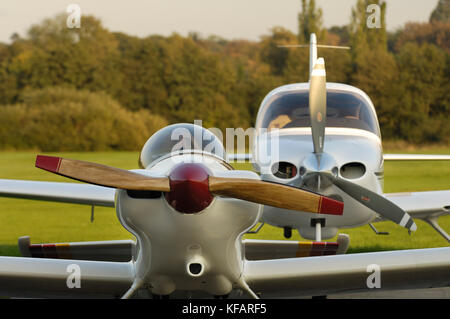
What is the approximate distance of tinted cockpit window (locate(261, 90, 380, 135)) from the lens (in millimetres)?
7805

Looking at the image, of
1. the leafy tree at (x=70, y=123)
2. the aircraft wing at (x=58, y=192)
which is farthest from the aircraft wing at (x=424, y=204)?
the leafy tree at (x=70, y=123)

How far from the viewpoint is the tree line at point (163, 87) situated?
1706 inches

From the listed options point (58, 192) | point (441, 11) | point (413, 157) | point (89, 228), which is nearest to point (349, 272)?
point (58, 192)

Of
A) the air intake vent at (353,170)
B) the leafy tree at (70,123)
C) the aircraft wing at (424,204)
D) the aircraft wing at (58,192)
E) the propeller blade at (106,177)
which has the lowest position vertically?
the leafy tree at (70,123)

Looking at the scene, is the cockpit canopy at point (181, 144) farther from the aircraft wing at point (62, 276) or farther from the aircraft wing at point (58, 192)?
the aircraft wing at point (58, 192)

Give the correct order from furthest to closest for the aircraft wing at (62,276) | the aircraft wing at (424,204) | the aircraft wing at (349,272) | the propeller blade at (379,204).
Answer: the aircraft wing at (424,204) → the propeller blade at (379,204) → the aircraft wing at (349,272) → the aircraft wing at (62,276)

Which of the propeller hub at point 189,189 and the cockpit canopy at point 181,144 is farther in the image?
the cockpit canopy at point 181,144

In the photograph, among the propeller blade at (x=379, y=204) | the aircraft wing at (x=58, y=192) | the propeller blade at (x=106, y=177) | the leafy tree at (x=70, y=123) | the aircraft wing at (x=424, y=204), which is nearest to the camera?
the propeller blade at (x=106, y=177)

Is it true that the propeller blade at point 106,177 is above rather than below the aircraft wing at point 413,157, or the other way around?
above

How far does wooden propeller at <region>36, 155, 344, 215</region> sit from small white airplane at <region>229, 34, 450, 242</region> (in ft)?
7.16

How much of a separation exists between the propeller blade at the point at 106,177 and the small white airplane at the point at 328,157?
108 inches

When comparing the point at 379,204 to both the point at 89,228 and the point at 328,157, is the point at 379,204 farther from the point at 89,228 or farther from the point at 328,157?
the point at 89,228

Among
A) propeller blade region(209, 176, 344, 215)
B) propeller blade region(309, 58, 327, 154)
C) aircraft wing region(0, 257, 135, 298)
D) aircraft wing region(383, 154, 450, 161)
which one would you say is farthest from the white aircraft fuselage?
propeller blade region(209, 176, 344, 215)

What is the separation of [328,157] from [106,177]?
11.3 ft
